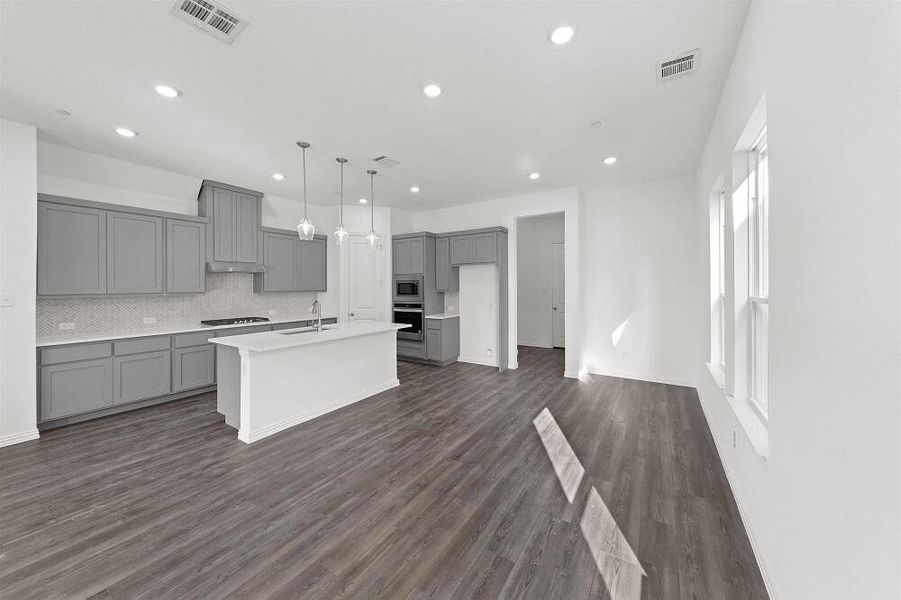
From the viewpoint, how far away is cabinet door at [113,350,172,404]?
12.7 feet

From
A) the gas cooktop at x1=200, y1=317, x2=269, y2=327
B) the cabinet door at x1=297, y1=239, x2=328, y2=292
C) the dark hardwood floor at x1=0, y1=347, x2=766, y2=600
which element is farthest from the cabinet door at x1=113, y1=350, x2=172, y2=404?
the cabinet door at x1=297, y1=239, x2=328, y2=292

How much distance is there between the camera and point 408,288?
6562 mm

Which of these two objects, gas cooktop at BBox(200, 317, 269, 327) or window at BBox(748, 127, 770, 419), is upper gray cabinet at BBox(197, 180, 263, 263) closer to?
gas cooktop at BBox(200, 317, 269, 327)

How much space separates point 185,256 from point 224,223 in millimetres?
701

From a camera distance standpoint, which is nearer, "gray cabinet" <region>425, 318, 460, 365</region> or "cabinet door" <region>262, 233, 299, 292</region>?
"cabinet door" <region>262, 233, 299, 292</region>

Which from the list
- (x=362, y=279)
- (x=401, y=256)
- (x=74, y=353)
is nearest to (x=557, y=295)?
(x=401, y=256)

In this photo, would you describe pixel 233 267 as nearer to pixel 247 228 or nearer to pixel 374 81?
pixel 247 228

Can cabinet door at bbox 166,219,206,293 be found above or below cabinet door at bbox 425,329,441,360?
above

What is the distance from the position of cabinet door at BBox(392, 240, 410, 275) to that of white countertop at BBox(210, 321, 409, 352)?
219 cm

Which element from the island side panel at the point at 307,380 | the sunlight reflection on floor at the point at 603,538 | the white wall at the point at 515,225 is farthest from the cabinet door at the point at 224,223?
the sunlight reflection on floor at the point at 603,538

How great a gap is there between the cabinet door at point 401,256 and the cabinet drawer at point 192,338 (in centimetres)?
316

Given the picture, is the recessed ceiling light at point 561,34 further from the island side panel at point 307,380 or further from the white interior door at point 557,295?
the white interior door at point 557,295

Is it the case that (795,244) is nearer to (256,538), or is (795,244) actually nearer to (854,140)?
(854,140)

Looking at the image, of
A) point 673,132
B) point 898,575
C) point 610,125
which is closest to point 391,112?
point 610,125
